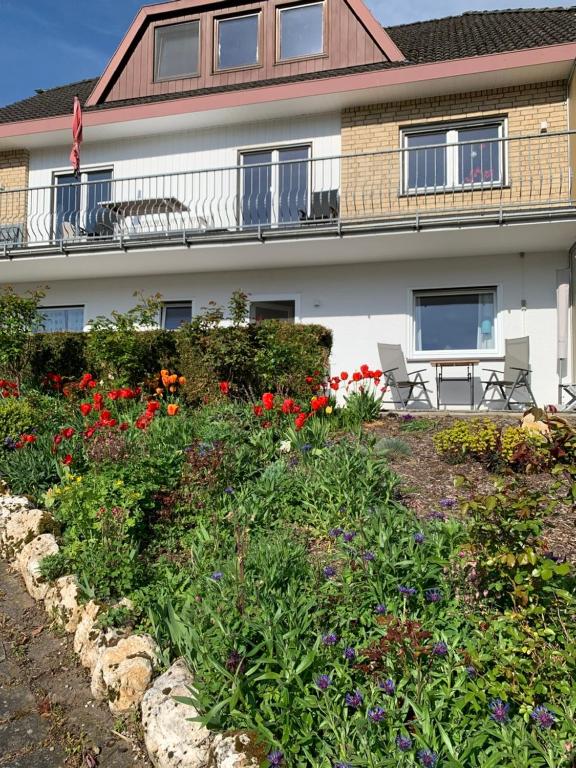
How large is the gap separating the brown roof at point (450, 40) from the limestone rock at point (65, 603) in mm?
10407

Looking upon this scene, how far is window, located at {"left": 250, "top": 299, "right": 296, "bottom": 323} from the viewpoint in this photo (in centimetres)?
1154

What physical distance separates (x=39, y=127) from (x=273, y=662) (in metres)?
13.1

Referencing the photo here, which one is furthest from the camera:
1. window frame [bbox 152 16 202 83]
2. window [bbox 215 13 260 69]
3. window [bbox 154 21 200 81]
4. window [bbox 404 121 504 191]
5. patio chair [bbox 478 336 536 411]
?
window [bbox 154 21 200 81]

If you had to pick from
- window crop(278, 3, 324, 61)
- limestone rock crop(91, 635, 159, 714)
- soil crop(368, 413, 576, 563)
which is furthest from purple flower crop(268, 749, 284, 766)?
window crop(278, 3, 324, 61)

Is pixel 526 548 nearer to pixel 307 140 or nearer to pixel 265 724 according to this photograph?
pixel 265 724

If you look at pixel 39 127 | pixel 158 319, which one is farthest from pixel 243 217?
pixel 39 127

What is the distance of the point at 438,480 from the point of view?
4.33 metres

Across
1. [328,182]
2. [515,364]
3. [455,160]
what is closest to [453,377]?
[515,364]

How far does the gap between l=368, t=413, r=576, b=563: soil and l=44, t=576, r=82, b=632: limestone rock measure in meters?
2.10

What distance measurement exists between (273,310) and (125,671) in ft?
31.0

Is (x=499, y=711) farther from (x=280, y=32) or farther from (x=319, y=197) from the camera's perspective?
(x=280, y=32)

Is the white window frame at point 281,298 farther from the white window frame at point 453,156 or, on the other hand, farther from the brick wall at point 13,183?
the brick wall at point 13,183

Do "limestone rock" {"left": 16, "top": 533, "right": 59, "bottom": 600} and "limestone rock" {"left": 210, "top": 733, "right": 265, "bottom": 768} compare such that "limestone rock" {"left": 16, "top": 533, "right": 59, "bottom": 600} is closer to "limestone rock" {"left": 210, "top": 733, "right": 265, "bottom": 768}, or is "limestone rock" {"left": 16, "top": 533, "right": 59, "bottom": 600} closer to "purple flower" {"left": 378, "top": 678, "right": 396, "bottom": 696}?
"limestone rock" {"left": 210, "top": 733, "right": 265, "bottom": 768}

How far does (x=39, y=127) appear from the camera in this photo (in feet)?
40.5
